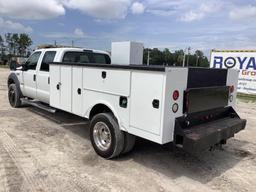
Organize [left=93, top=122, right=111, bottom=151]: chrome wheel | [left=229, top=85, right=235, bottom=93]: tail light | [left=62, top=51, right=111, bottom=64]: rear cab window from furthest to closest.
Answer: [left=62, top=51, right=111, bottom=64]: rear cab window
[left=229, top=85, right=235, bottom=93]: tail light
[left=93, top=122, right=111, bottom=151]: chrome wheel

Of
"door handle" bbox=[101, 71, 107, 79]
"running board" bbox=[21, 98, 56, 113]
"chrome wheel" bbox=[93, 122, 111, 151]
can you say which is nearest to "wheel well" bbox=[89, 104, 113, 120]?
"chrome wheel" bbox=[93, 122, 111, 151]

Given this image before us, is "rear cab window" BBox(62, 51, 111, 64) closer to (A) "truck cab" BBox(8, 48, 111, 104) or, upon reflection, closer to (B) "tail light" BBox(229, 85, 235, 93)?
(A) "truck cab" BBox(8, 48, 111, 104)

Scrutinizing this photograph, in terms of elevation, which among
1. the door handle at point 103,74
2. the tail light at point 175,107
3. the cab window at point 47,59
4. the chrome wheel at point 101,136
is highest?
the cab window at point 47,59

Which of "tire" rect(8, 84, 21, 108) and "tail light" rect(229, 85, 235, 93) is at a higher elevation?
"tail light" rect(229, 85, 235, 93)

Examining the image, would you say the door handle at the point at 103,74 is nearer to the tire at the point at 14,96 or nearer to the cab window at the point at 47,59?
the cab window at the point at 47,59

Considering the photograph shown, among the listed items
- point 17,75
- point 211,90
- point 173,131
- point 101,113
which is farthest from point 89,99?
point 17,75

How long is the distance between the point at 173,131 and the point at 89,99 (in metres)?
1.86

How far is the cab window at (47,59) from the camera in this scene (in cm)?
661

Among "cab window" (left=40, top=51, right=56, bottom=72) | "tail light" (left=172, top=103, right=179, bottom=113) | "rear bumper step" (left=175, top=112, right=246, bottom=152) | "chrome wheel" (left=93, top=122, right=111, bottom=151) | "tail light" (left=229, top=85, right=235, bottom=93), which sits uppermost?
"cab window" (left=40, top=51, right=56, bottom=72)

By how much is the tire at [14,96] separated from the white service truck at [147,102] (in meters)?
3.04

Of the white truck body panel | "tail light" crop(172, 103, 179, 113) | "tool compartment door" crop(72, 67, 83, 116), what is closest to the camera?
the white truck body panel

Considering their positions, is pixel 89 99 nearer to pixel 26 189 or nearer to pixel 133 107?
pixel 133 107

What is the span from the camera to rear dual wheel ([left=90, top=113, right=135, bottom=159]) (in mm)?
4355

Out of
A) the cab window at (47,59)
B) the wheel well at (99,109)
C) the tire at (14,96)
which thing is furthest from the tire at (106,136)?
the tire at (14,96)
